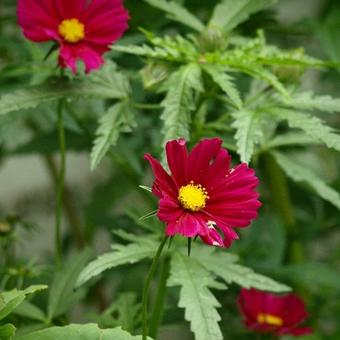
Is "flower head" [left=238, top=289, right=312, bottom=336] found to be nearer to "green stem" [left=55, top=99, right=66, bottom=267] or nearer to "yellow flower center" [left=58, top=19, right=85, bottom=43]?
"green stem" [left=55, top=99, right=66, bottom=267]

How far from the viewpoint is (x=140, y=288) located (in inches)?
56.2

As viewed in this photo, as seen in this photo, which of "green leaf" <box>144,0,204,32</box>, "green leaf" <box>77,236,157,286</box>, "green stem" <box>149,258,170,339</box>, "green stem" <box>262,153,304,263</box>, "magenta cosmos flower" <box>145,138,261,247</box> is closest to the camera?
"magenta cosmos flower" <box>145,138,261,247</box>

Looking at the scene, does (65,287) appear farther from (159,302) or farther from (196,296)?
(196,296)

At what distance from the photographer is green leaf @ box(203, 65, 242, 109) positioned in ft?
3.31

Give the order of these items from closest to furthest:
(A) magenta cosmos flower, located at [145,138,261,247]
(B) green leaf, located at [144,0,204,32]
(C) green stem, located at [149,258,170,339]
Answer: (A) magenta cosmos flower, located at [145,138,261,247]
(C) green stem, located at [149,258,170,339]
(B) green leaf, located at [144,0,204,32]

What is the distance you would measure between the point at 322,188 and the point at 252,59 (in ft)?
0.70

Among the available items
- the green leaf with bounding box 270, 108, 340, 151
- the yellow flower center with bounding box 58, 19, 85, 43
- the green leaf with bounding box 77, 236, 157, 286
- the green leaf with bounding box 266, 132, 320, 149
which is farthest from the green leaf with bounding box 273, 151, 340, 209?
the yellow flower center with bounding box 58, 19, 85, 43

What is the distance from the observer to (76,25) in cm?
103

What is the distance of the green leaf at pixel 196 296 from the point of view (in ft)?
2.97

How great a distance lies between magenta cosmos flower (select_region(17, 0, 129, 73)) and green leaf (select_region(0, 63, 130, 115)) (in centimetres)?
4

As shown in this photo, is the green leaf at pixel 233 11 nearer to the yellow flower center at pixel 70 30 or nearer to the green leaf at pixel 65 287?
the yellow flower center at pixel 70 30

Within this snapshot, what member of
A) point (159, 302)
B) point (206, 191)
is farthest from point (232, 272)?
point (206, 191)

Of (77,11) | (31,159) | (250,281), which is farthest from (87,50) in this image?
(31,159)

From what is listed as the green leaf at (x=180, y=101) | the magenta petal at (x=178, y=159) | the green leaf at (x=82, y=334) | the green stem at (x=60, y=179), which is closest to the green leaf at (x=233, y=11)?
the green leaf at (x=180, y=101)
